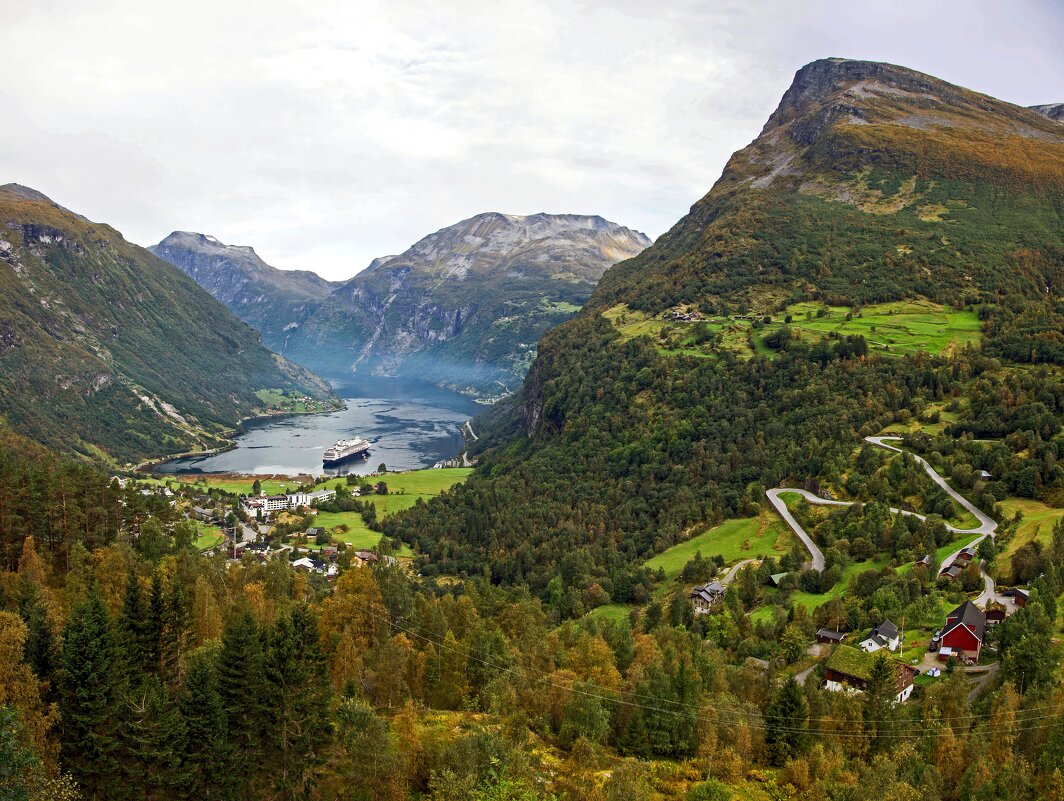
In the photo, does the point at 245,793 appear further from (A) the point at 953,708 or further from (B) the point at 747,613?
(B) the point at 747,613

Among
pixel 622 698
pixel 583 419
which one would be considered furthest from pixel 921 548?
pixel 583 419

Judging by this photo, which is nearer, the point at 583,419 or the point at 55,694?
the point at 55,694

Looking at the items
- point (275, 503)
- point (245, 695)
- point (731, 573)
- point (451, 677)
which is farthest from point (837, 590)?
point (275, 503)

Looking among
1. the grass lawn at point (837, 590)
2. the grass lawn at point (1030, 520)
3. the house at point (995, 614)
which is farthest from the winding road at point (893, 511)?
the house at point (995, 614)

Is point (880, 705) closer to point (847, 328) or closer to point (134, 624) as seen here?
point (134, 624)

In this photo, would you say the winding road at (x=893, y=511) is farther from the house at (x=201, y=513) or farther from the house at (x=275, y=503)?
the house at (x=201, y=513)

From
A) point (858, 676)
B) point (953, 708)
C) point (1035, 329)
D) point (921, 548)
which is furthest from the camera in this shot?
point (1035, 329)

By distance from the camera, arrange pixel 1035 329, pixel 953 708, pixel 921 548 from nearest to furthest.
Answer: pixel 953 708 < pixel 921 548 < pixel 1035 329
